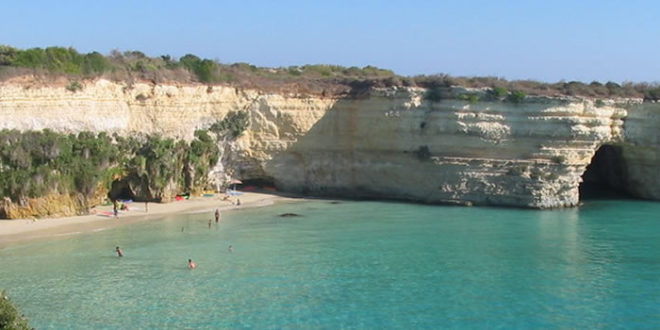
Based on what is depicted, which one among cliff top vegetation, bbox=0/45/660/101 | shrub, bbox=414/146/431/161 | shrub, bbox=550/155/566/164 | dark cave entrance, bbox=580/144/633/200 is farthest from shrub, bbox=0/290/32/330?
dark cave entrance, bbox=580/144/633/200

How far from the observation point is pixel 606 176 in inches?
1759

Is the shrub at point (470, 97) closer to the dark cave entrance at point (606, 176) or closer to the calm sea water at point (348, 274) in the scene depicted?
the calm sea water at point (348, 274)

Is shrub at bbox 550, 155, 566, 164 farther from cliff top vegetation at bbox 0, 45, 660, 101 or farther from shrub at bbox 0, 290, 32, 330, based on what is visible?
shrub at bbox 0, 290, 32, 330

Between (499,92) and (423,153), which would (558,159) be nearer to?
(499,92)

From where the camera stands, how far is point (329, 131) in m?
41.1

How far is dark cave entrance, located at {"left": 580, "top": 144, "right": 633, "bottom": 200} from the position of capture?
136 ft

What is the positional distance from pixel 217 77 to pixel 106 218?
1318cm

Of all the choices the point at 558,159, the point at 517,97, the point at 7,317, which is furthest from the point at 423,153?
the point at 7,317

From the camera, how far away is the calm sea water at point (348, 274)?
1820 centimetres

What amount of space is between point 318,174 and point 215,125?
7.14 m

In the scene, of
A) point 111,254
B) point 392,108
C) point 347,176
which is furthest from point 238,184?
point 111,254

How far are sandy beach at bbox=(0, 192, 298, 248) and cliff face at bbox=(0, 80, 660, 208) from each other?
339 cm

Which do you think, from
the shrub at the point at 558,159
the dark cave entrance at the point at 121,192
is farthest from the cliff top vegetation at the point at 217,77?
the dark cave entrance at the point at 121,192

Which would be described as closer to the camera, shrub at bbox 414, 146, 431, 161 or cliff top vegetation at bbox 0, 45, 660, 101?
cliff top vegetation at bbox 0, 45, 660, 101
